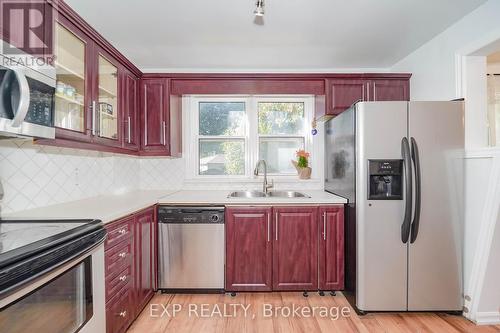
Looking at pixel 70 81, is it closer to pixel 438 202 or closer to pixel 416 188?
pixel 416 188

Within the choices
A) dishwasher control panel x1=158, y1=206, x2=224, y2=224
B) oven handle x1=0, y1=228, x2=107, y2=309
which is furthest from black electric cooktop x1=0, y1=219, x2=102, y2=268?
dishwasher control panel x1=158, y1=206, x2=224, y2=224

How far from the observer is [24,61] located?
1.28 m

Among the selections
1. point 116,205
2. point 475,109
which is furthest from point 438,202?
point 116,205

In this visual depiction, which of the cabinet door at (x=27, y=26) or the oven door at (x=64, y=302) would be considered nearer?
the oven door at (x=64, y=302)

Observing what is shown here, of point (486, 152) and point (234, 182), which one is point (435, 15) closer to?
point (486, 152)

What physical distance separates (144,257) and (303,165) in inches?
76.8

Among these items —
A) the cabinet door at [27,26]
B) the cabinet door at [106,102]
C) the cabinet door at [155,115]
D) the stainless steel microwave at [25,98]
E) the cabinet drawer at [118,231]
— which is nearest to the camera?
the stainless steel microwave at [25,98]

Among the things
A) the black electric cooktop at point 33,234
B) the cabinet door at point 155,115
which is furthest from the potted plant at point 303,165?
the black electric cooktop at point 33,234

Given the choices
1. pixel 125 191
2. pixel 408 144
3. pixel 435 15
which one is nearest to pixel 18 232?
pixel 125 191

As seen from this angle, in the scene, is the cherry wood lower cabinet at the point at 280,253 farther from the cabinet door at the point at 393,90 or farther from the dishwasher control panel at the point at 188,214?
the cabinet door at the point at 393,90

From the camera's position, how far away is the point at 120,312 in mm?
1867

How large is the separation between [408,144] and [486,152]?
52 cm

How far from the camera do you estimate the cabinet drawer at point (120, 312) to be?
1.73 meters

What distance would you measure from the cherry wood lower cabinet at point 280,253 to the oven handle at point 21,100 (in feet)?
5.55
